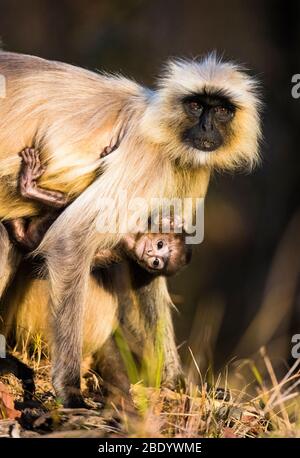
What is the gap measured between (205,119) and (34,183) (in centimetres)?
88

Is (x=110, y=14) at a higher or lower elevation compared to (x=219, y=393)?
higher

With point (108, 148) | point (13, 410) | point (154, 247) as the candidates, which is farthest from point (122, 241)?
point (13, 410)

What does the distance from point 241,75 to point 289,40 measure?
27.4 feet

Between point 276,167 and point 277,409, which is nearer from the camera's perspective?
point 277,409

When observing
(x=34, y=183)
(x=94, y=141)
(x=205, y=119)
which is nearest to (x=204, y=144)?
(x=205, y=119)

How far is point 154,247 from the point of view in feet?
15.9

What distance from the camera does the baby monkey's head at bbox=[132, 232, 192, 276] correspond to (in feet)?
15.9

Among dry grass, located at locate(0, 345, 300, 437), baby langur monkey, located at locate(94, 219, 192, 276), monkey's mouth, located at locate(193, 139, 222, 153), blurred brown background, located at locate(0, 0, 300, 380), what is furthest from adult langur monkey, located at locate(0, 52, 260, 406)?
blurred brown background, located at locate(0, 0, 300, 380)

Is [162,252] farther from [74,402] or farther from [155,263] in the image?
[74,402]

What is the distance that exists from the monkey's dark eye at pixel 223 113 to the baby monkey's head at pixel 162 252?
62 cm

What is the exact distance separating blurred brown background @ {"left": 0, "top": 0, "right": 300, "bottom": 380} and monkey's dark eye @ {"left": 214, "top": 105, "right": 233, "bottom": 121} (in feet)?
23.7

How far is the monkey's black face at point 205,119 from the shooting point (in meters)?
4.67

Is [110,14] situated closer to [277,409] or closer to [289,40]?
[289,40]

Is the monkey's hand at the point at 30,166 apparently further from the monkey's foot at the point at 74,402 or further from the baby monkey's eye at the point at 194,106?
the monkey's foot at the point at 74,402
